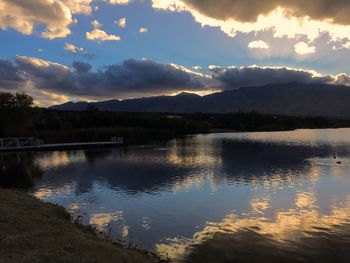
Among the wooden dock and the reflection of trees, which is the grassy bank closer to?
the reflection of trees

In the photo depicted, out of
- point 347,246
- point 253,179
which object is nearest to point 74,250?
point 347,246

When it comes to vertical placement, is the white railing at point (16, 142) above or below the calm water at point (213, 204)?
above

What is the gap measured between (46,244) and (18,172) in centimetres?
4134

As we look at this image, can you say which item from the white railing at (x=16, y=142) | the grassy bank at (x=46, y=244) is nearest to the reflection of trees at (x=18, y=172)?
the white railing at (x=16, y=142)

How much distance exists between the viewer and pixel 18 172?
5497cm

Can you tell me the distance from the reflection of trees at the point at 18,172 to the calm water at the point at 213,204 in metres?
0.14

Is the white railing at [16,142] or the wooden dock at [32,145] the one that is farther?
the white railing at [16,142]

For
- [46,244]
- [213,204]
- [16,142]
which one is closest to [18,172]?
[213,204]

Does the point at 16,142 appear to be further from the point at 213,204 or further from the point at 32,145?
the point at 213,204

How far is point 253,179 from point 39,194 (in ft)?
72.1

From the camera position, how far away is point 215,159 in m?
69.5

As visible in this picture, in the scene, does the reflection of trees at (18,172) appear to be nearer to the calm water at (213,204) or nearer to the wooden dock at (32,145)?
the calm water at (213,204)

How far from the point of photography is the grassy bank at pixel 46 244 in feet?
48.4

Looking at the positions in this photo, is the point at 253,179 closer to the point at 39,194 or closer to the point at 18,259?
the point at 39,194
